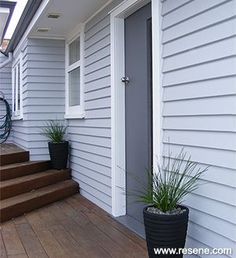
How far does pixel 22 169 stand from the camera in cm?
538

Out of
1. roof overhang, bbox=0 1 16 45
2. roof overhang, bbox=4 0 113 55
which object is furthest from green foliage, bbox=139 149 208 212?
roof overhang, bbox=0 1 16 45

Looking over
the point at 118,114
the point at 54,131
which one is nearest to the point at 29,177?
the point at 54,131

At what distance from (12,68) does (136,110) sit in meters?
5.16

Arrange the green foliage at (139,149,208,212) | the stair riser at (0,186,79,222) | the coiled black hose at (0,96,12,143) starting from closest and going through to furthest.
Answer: the green foliage at (139,149,208,212)
the stair riser at (0,186,79,222)
the coiled black hose at (0,96,12,143)

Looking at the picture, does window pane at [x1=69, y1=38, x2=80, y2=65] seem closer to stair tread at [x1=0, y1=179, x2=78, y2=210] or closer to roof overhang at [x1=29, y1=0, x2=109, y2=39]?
roof overhang at [x1=29, y1=0, x2=109, y2=39]

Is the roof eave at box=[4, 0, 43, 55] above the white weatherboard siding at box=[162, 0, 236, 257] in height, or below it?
above

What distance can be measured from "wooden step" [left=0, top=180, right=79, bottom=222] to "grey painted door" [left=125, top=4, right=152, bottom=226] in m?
1.24

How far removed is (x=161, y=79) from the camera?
121 inches

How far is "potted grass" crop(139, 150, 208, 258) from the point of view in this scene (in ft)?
8.09

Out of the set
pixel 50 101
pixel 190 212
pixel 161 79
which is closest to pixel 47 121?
pixel 50 101

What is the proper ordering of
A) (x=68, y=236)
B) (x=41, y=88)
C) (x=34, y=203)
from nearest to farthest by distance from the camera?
(x=68, y=236), (x=34, y=203), (x=41, y=88)

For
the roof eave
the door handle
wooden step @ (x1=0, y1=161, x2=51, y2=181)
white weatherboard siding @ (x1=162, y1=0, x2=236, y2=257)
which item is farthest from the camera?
wooden step @ (x1=0, y1=161, x2=51, y2=181)

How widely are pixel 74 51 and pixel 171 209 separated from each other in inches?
153

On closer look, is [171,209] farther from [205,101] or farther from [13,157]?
[13,157]
